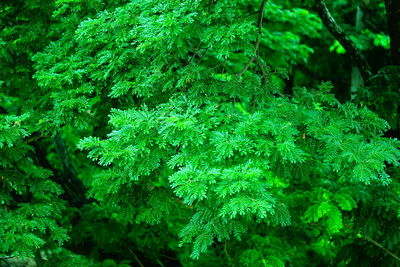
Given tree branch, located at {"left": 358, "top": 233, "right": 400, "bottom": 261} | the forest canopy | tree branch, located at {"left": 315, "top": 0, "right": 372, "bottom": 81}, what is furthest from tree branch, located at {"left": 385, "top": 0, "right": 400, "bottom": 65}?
tree branch, located at {"left": 358, "top": 233, "right": 400, "bottom": 261}

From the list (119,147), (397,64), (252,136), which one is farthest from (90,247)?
(397,64)

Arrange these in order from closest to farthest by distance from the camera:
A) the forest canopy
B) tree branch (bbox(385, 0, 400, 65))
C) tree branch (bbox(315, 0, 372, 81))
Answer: the forest canopy, tree branch (bbox(385, 0, 400, 65)), tree branch (bbox(315, 0, 372, 81))

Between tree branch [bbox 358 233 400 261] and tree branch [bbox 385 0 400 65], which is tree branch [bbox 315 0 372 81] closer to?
tree branch [bbox 385 0 400 65]

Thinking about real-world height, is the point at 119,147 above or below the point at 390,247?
above

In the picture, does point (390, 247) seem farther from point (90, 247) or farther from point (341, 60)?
point (341, 60)

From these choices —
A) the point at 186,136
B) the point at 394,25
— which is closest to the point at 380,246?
the point at 394,25

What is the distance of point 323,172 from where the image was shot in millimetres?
4379

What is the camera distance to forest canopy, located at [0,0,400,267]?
2.81 meters

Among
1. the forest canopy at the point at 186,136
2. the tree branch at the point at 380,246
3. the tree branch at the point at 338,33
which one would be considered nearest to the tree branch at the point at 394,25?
the forest canopy at the point at 186,136

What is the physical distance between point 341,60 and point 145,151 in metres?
9.29

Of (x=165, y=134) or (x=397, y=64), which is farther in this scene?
(x=397, y=64)

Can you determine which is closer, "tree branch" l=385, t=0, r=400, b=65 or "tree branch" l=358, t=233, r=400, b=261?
"tree branch" l=358, t=233, r=400, b=261

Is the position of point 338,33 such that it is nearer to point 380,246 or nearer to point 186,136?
point 380,246

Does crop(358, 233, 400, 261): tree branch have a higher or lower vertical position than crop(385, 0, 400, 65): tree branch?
lower
